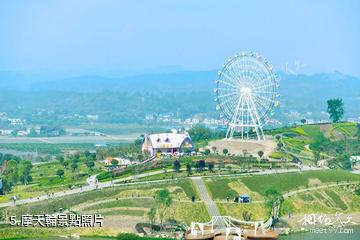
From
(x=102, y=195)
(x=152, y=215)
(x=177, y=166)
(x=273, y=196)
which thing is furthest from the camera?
(x=177, y=166)

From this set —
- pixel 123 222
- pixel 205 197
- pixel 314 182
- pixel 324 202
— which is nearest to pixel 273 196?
pixel 205 197

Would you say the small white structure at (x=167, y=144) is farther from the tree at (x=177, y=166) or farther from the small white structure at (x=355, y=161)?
the small white structure at (x=355, y=161)

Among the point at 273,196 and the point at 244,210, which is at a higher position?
the point at 273,196

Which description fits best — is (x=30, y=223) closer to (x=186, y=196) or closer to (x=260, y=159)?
(x=186, y=196)

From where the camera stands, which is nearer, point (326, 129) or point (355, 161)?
point (355, 161)

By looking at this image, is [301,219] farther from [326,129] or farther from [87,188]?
[326,129]

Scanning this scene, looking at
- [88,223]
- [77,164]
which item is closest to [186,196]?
[88,223]

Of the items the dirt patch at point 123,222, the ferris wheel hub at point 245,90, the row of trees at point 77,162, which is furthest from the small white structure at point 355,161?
the dirt patch at point 123,222
